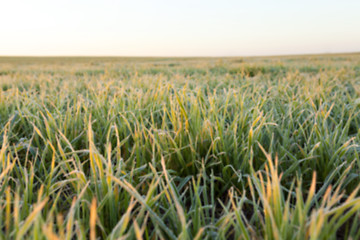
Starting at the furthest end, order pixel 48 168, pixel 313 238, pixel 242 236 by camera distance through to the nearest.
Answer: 1. pixel 48 168
2. pixel 242 236
3. pixel 313 238

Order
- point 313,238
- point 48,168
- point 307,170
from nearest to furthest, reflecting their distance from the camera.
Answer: point 313,238 < point 307,170 < point 48,168

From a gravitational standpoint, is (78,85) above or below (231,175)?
above

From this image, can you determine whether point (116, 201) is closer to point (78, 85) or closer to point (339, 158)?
point (339, 158)

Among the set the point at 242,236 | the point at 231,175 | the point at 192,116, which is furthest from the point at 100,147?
the point at 242,236

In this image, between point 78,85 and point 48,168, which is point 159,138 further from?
point 78,85

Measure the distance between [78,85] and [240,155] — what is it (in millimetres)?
2220

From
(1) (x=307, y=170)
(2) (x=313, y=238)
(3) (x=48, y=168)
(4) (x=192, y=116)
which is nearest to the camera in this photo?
(2) (x=313, y=238)

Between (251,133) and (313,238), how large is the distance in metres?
0.55

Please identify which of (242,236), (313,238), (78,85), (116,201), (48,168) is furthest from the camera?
(78,85)

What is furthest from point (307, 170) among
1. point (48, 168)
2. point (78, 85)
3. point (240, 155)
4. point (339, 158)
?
point (78, 85)

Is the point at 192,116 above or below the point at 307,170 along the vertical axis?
above

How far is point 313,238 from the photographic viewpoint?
Answer: 0.44 meters

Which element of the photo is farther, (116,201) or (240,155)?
(240,155)

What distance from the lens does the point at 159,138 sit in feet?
3.44
